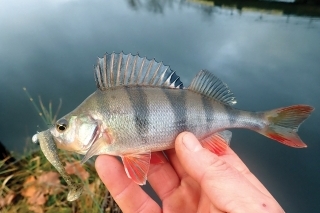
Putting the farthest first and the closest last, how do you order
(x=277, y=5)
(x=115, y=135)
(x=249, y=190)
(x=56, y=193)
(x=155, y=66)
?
(x=277, y=5), (x=56, y=193), (x=155, y=66), (x=115, y=135), (x=249, y=190)

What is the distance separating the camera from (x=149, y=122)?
1.24 metres

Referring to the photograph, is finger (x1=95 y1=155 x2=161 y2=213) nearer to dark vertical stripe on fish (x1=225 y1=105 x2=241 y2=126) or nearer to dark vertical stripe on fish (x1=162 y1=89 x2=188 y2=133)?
dark vertical stripe on fish (x1=162 y1=89 x2=188 y2=133)

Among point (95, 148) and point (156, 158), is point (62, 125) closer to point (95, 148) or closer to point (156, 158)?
point (95, 148)

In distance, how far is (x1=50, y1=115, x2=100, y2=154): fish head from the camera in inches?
A: 46.1

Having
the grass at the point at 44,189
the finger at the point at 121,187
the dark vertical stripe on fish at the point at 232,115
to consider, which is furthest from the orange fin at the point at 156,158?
the grass at the point at 44,189

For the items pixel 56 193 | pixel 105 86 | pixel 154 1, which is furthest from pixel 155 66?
pixel 154 1

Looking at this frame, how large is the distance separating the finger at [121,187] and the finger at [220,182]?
0.94ft

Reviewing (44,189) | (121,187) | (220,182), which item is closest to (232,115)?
(220,182)

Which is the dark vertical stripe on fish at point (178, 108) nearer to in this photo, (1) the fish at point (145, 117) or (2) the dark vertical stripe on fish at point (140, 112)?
(1) the fish at point (145, 117)

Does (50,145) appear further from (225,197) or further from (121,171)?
(225,197)

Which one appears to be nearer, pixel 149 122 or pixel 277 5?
pixel 149 122

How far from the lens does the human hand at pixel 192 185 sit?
3.58ft

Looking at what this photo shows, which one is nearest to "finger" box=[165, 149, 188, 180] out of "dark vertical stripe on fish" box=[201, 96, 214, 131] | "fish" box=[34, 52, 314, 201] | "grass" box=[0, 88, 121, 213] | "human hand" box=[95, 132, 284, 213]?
"human hand" box=[95, 132, 284, 213]

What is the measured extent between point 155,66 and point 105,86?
0.22m
